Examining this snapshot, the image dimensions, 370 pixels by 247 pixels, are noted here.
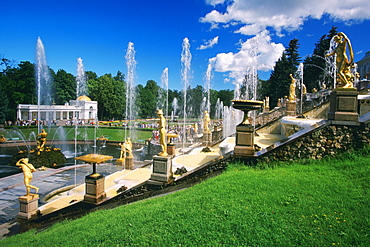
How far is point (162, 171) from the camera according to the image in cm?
853

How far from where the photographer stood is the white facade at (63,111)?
169 ft

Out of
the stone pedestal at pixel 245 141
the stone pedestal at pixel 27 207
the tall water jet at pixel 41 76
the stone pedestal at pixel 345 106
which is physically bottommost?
the stone pedestal at pixel 27 207

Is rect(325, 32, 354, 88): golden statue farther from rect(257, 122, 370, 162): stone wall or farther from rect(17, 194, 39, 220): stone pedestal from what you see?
rect(17, 194, 39, 220): stone pedestal

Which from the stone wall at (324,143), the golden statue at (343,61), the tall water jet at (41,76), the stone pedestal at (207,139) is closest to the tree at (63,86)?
the tall water jet at (41,76)

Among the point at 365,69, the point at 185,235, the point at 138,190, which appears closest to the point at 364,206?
the point at 185,235

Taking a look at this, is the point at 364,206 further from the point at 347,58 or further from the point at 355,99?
the point at 347,58

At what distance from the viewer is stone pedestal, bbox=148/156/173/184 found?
8398 mm

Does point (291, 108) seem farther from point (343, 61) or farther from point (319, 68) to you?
point (319, 68)

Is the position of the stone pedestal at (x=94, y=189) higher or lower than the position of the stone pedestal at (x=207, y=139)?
lower

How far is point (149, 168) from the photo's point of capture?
13.0 meters

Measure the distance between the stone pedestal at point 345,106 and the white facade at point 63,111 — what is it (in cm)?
5510

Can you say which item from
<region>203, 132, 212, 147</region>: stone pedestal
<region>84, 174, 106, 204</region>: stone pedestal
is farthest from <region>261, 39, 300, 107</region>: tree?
<region>84, 174, 106, 204</region>: stone pedestal

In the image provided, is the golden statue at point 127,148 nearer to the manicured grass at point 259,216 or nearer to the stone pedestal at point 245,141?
the stone pedestal at point 245,141

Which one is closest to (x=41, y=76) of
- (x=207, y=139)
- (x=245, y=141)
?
(x=207, y=139)
